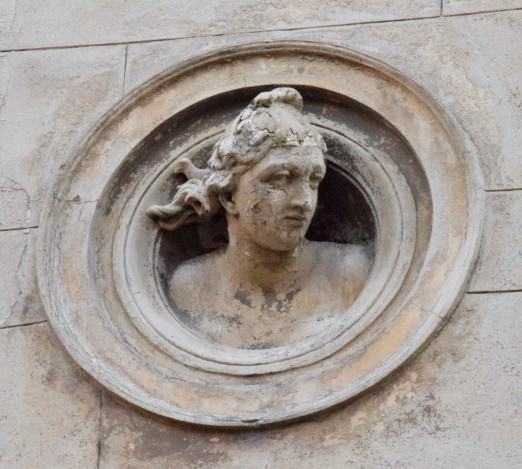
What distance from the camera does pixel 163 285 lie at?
26.1 feet

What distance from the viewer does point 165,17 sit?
8.38m

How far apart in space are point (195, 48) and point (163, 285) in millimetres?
1033

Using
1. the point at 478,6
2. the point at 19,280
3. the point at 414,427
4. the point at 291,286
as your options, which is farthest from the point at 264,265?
the point at 478,6

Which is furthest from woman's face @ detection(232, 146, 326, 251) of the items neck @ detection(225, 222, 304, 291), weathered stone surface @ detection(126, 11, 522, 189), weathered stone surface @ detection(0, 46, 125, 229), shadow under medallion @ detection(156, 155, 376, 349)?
weathered stone surface @ detection(0, 46, 125, 229)

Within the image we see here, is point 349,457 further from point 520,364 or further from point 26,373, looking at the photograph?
point 26,373

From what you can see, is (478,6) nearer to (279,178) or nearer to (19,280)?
(279,178)

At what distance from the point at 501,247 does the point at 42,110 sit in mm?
2061

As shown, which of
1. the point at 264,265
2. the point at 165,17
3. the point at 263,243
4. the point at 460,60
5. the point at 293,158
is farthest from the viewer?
the point at 165,17

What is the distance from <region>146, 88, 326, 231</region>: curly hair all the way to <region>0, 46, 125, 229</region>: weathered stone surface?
0.49 metres

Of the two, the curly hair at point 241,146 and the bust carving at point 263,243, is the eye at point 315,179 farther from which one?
the curly hair at point 241,146

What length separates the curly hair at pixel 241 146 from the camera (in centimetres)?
763

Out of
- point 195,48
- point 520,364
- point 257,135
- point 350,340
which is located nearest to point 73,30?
point 195,48

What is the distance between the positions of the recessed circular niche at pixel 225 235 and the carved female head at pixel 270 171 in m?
0.31

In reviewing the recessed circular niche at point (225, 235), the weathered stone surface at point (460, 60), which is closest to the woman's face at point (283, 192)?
the recessed circular niche at point (225, 235)
